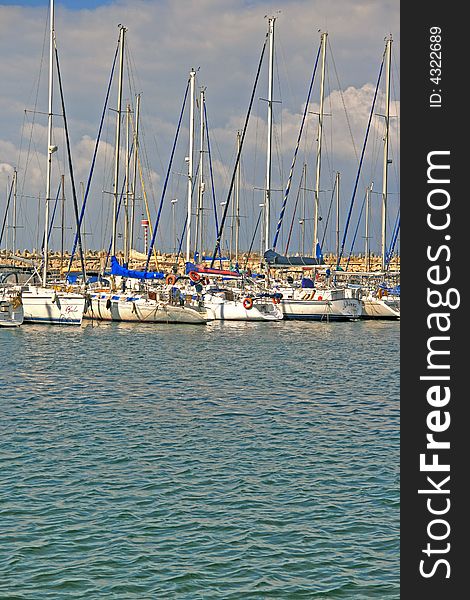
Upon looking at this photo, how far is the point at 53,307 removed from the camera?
43312 millimetres

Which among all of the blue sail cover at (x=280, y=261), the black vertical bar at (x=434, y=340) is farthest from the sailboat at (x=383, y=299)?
the black vertical bar at (x=434, y=340)

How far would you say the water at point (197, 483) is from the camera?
37.1ft

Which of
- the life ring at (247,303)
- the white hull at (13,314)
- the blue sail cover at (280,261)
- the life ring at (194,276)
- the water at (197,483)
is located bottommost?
the water at (197,483)

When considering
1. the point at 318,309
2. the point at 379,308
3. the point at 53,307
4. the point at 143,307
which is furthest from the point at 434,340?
the point at 379,308

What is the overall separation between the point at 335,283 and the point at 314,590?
48030mm

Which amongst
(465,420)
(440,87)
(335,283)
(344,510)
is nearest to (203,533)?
(344,510)

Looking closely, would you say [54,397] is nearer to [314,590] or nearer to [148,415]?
[148,415]

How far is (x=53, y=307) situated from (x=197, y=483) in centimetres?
2927

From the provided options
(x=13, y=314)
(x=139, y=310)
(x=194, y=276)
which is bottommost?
(x=13, y=314)

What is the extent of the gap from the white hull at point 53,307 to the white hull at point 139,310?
3.04 metres

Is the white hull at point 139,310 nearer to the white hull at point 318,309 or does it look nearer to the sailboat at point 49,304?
the sailboat at point 49,304

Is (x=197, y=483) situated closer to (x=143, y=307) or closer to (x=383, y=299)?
(x=143, y=307)

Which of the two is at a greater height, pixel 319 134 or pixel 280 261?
pixel 319 134

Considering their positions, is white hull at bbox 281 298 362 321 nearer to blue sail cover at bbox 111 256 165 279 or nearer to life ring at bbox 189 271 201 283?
life ring at bbox 189 271 201 283
